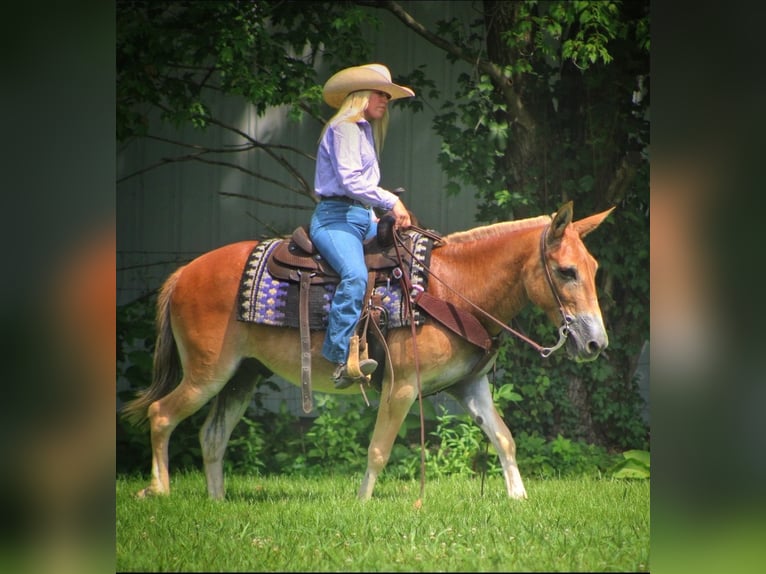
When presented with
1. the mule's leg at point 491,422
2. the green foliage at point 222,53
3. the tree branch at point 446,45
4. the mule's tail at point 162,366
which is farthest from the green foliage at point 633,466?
the green foliage at point 222,53

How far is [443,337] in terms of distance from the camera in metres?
5.51

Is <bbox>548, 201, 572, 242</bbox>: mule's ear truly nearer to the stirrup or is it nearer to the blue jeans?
the blue jeans

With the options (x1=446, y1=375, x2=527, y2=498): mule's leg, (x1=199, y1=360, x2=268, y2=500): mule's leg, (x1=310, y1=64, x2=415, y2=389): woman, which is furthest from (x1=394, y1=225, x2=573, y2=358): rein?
(x1=199, y1=360, x2=268, y2=500): mule's leg

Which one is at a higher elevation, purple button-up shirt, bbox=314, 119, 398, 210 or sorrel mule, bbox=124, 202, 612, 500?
purple button-up shirt, bbox=314, 119, 398, 210

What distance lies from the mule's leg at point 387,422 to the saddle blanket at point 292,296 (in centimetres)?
36

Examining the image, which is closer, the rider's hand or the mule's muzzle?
the mule's muzzle

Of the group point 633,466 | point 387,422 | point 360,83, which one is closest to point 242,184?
point 360,83

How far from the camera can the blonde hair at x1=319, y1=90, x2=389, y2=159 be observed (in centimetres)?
556

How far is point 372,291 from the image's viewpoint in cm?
549
